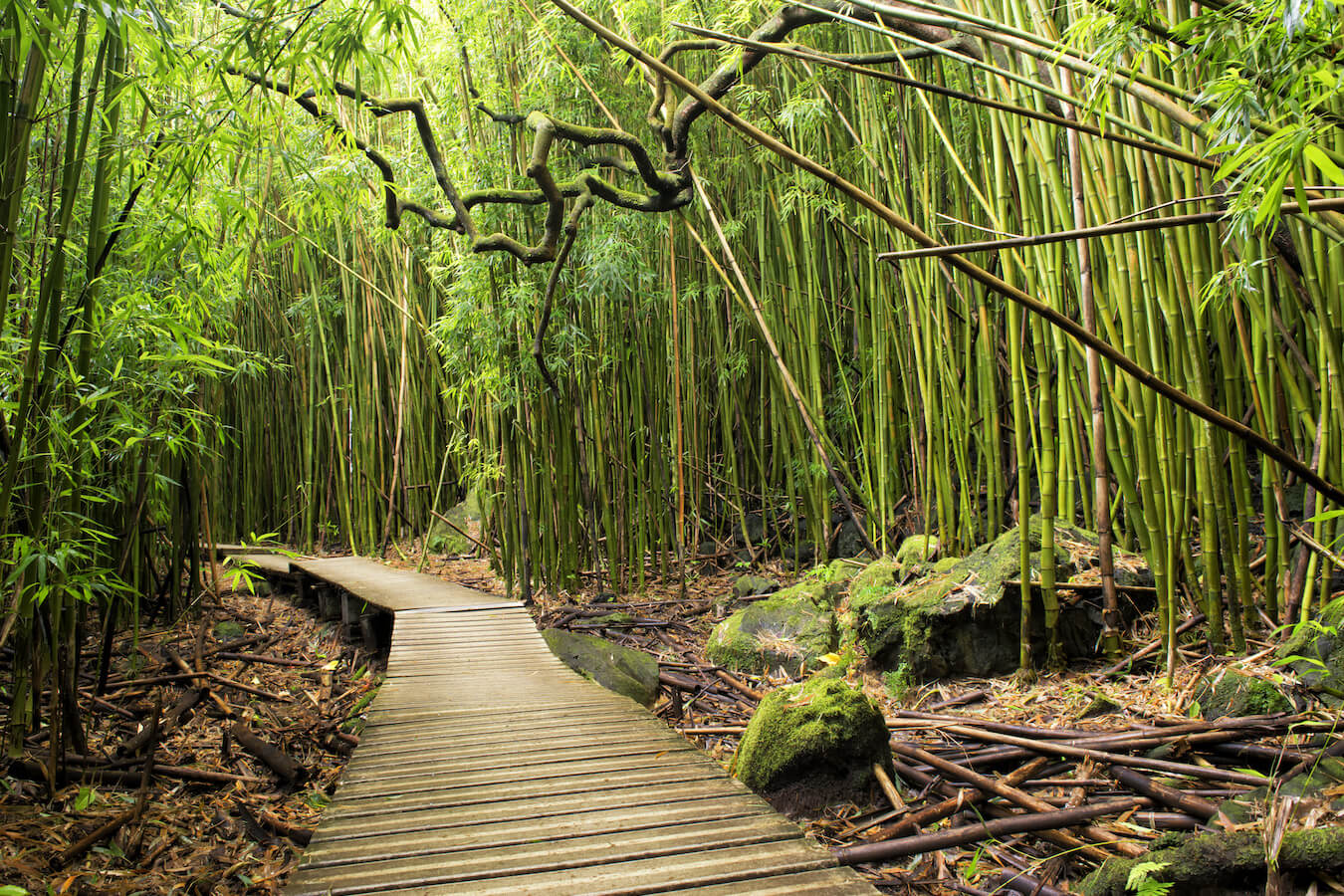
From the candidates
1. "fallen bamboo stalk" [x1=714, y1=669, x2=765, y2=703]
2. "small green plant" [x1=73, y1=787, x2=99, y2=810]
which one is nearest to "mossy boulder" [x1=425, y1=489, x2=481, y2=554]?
"fallen bamboo stalk" [x1=714, y1=669, x2=765, y2=703]

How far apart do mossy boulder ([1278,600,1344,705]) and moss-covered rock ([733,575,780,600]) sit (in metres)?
2.08

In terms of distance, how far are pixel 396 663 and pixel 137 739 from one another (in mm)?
705

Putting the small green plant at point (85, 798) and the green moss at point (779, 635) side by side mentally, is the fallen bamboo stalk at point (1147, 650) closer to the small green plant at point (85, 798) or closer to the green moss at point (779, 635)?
the green moss at point (779, 635)

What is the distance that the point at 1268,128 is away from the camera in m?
0.86

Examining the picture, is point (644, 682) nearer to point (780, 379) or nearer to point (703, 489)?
point (780, 379)

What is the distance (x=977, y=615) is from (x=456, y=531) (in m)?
4.10

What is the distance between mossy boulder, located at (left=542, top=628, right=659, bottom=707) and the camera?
2.67 meters

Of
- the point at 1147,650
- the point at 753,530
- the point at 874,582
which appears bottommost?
the point at 1147,650

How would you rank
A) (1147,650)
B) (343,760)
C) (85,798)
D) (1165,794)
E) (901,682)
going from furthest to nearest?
(343,760)
(901,682)
(1147,650)
(85,798)
(1165,794)

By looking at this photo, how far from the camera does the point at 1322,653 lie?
1.56 m

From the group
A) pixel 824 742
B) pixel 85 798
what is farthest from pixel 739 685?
pixel 85 798

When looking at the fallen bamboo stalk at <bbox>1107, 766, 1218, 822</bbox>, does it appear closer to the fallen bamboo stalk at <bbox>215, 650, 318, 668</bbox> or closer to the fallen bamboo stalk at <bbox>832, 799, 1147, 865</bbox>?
the fallen bamboo stalk at <bbox>832, 799, 1147, 865</bbox>

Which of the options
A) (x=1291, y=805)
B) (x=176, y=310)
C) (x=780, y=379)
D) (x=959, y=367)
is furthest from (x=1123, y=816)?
(x=176, y=310)

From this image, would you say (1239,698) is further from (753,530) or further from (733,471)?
(753,530)
